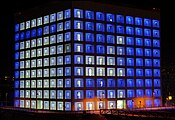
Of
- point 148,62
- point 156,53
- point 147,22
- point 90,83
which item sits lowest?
point 90,83

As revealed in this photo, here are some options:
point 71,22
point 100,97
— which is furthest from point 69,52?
point 100,97

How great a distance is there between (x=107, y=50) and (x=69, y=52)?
11.9 m

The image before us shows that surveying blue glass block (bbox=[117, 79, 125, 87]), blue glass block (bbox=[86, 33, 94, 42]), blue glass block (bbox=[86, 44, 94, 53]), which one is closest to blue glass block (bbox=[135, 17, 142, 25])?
blue glass block (bbox=[86, 33, 94, 42])

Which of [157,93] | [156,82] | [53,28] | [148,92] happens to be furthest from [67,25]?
[157,93]

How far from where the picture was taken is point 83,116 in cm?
7612

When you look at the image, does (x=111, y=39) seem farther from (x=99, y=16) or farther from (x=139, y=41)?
(x=139, y=41)

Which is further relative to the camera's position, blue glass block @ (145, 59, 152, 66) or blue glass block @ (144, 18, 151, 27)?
blue glass block @ (144, 18, 151, 27)

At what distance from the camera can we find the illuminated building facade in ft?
310

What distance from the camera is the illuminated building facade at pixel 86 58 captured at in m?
94.6

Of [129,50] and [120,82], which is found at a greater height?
[129,50]

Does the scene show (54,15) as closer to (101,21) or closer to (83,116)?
(101,21)

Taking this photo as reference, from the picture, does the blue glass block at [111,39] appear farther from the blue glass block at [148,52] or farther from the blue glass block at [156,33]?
the blue glass block at [156,33]

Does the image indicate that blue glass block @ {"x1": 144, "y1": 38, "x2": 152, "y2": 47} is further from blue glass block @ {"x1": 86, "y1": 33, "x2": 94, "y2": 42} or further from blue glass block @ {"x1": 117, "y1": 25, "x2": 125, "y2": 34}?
blue glass block @ {"x1": 86, "y1": 33, "x2": 94, "y2": 42}

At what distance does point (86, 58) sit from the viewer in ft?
313
